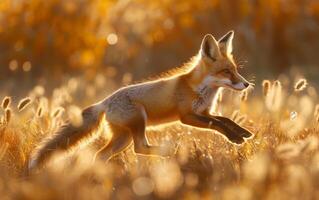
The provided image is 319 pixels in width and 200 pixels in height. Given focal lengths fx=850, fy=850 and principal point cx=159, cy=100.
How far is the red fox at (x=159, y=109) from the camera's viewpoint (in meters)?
6.21

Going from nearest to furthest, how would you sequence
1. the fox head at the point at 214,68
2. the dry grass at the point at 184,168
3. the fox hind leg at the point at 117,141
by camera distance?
the dry grass at the point at 184,168
the fox hind leg at the point at 117,141
the fox head at the point at 214,68

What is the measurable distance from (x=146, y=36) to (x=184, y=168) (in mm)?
7131

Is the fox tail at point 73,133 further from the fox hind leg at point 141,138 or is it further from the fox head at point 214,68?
the fox head at point 214,68

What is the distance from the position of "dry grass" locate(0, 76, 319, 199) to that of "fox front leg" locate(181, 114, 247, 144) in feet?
0.43

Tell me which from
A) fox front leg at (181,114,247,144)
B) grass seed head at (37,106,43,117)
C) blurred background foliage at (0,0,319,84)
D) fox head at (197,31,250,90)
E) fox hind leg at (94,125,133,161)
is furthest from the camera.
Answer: blurred background foliage at (0,0,319,84)

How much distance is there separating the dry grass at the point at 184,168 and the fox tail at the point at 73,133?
12cm

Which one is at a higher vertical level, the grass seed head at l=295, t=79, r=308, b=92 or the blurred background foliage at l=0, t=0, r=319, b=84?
the grass seed head at l=295, t=79, r=308, b=92

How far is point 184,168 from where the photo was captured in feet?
18.9

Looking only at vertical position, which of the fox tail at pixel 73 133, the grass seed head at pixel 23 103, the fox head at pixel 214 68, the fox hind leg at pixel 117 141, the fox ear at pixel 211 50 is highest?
the fox ear at pixel 211 50

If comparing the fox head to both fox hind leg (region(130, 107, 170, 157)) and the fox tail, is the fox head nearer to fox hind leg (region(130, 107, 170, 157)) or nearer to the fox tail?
fox hind leg (region(130, 107, 170, 157))

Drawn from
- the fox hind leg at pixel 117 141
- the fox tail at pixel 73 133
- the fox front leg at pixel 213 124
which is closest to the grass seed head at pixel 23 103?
the fox tail at pixel 73 133

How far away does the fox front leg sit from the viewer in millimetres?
6121

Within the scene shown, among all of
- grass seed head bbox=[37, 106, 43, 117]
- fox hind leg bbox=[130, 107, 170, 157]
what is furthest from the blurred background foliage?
fox hind leg bbox=[130, 107, 170, 157]

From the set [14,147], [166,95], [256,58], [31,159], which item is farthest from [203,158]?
[256,58]
